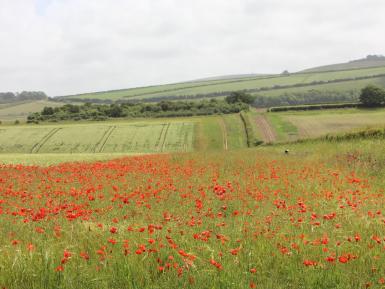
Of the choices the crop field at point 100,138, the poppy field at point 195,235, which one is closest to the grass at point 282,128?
the crop field at point 100,138

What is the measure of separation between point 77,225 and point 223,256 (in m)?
3.81

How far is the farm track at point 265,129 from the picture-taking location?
57406 mm

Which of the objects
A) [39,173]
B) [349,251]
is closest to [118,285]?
[349,251]

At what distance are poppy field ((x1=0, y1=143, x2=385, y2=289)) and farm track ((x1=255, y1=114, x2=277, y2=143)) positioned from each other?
41319 mm

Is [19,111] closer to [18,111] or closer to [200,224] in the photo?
[18,111]

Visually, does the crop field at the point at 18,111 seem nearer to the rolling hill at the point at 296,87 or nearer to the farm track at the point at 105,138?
the rolling hill at the point at 296,87

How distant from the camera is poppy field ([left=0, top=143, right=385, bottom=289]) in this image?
574 centimetres

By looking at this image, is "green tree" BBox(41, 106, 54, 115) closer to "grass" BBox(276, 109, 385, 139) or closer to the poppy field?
"grass" BBox(276, 109, 385, 139)

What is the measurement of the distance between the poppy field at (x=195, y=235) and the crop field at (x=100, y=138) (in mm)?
42438

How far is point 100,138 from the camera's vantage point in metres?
65.1

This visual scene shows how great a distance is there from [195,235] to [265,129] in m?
59.5

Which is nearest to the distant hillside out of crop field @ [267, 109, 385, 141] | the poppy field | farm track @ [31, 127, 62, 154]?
crop field @ [267, 109, 385, 141]

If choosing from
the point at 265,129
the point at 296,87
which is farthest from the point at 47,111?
the point at 296,87

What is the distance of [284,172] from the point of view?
16781mm
